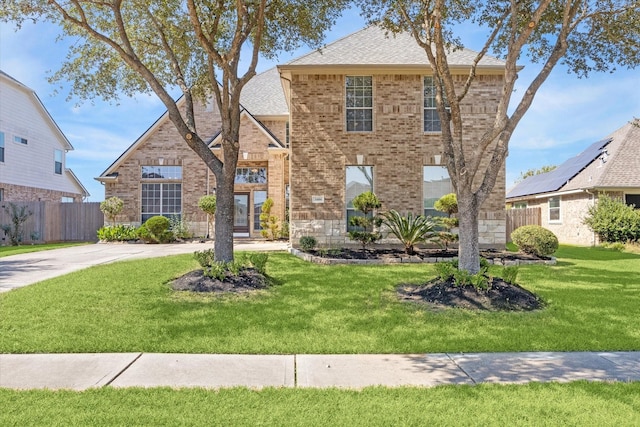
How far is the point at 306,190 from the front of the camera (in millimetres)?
15266

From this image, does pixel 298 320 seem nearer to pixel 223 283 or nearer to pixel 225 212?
pixel 223 283

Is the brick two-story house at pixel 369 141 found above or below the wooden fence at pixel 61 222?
above

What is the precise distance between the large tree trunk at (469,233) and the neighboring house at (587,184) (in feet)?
51.7

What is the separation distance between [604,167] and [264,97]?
18.4 meters

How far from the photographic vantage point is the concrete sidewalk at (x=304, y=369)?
13.1ft

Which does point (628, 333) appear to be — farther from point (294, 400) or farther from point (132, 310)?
point (132, 310)

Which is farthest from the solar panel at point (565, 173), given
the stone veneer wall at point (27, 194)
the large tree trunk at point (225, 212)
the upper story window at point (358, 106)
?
the stone veneer wall at point (27, 194)

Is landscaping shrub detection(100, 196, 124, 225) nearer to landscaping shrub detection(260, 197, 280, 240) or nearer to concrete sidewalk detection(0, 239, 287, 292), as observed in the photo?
concrete sidewalk detection(0, 239, 287, 292)

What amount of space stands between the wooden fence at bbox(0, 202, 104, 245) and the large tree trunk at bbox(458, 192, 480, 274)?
20161 millimetres

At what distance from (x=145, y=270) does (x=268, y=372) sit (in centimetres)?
721

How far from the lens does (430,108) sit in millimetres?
15570

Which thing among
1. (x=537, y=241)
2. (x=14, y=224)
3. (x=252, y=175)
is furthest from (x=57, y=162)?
(x=537, y=241)

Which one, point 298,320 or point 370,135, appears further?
point 370,135

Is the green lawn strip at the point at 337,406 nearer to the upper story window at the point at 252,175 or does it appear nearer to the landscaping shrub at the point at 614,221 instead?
the upper story window at the point at 252,175
